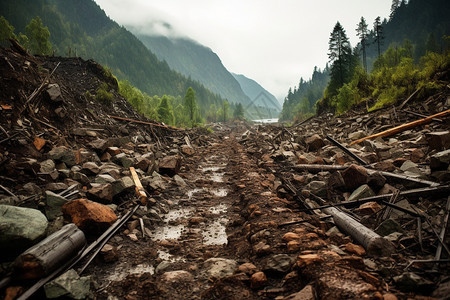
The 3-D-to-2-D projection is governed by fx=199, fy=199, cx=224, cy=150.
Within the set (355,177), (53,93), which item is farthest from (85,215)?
(53,93)

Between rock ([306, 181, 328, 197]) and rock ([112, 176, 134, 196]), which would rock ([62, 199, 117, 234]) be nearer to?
rock ([112, 176, 134, 196])

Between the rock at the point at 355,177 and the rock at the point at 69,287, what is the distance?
5828 millimetres

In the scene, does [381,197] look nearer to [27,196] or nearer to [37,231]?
[37,231]

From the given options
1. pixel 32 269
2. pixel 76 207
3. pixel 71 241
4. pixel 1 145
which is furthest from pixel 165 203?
pixel 1 145

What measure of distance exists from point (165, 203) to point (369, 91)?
73.1 ft

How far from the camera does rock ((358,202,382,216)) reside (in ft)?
13.3

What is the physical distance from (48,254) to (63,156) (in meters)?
3.88

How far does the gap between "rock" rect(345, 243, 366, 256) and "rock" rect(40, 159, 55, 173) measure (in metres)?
6.82

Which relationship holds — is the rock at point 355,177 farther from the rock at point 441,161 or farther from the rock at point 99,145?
the rock at point 99,145

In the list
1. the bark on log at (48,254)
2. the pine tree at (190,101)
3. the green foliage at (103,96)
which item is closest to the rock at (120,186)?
the bark on log at (48,254)

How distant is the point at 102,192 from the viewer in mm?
4863

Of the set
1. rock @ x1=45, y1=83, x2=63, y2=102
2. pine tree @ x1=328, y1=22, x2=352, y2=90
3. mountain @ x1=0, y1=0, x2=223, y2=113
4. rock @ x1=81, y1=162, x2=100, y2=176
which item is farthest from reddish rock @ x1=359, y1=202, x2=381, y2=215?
mountain @ x1=0, y1=0, x2=223, y2=113

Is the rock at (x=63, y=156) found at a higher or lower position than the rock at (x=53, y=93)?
lower

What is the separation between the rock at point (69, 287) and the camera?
2.54 m
